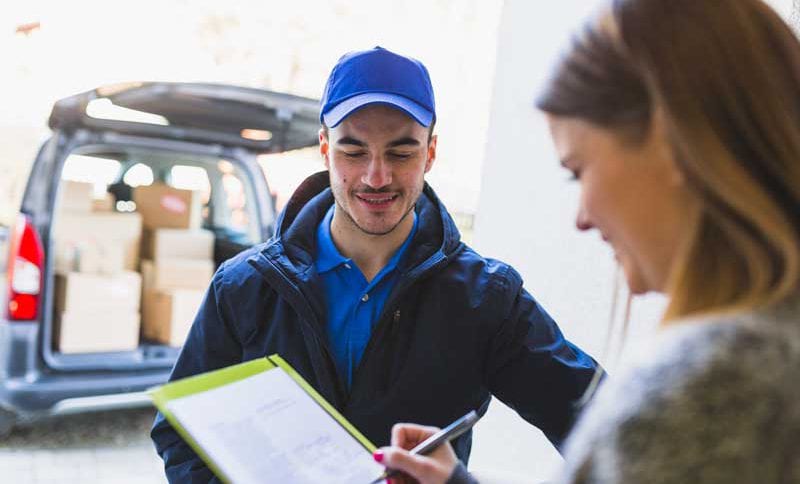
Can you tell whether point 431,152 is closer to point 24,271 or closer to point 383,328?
point 383,328

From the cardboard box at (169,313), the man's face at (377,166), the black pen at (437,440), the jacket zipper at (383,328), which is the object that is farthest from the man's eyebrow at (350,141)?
the cardboard box at (169,313)

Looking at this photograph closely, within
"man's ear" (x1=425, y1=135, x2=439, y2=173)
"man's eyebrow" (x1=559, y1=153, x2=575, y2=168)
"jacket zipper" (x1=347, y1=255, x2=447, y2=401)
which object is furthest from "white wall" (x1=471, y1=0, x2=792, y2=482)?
"man's eyebrow" (x1=559, y1=153, x2=575, y2=168)

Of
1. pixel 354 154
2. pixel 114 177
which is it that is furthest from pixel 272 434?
pixel 114 177

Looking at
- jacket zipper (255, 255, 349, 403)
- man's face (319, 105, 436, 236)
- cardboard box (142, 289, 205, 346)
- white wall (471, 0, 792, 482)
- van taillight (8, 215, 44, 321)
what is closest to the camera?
jacket zipper (255, 255, 349, 403)

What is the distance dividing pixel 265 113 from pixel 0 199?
4.11 feet

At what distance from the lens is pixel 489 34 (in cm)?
293

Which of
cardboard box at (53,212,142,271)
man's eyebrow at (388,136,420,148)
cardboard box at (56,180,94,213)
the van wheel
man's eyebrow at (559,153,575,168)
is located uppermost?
man's eyebrow at (559,153,575,168)

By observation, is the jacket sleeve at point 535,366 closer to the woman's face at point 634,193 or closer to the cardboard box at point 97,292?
the woman's face at point 634,193

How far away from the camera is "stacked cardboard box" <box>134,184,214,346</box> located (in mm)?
3271

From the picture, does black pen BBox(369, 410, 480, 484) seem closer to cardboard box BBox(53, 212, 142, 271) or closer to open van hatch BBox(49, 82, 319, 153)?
open van hatch BBox(49, 82, 319, 153)

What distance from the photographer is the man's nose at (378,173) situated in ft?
4.15

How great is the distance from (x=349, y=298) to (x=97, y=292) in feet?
6.81

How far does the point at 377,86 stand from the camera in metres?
1.28

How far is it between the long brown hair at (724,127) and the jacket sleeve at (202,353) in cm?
86
